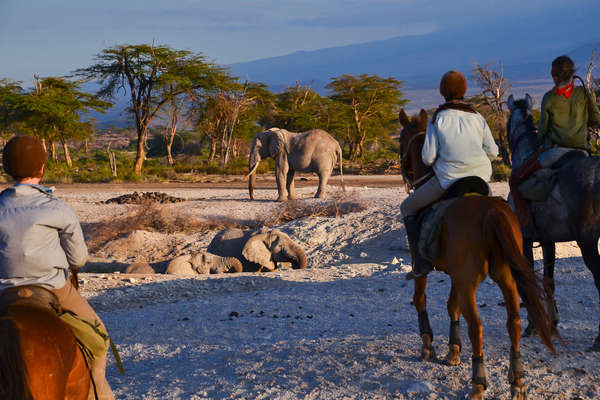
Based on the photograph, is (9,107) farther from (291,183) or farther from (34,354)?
(34,354)

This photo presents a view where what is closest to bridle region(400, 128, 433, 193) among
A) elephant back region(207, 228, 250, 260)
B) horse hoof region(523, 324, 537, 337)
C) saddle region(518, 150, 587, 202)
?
saddle region(518, 150, 587, 202)

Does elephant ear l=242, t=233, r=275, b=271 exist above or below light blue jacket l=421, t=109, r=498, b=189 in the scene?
below

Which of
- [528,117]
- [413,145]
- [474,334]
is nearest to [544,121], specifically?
[528,117]

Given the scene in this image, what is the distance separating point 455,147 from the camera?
4.19 metres

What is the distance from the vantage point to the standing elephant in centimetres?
1622

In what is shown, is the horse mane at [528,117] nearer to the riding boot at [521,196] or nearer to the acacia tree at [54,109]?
the riding boot at [521,196]

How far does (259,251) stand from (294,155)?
6861 millimetres

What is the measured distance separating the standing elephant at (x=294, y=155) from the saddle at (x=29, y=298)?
42.9 ft

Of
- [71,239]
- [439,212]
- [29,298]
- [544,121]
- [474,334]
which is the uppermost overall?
[544,121]

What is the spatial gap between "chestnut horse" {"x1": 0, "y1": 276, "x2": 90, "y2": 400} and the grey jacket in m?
0.28

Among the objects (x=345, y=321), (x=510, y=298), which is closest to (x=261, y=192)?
(x=345, y=321)

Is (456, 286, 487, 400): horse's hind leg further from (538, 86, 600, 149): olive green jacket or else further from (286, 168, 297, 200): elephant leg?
(286, 168, 297, 200): elephant leg

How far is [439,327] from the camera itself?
5617 millimetres

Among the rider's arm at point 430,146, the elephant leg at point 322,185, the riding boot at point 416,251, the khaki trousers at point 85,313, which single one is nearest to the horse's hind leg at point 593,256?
the riding boot at point 416,251
